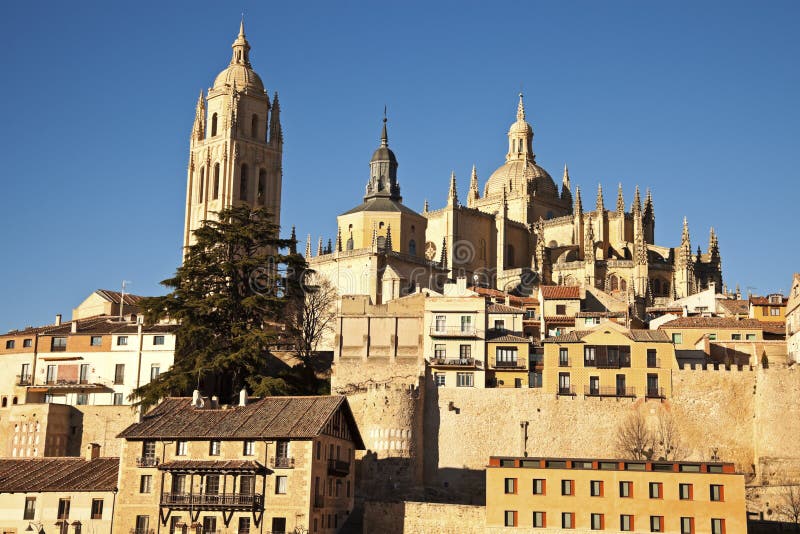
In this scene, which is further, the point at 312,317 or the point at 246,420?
the point at 312,317

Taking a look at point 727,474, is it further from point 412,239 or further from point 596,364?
point 412,239

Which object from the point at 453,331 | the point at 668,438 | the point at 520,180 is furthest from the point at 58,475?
the point at 520,180

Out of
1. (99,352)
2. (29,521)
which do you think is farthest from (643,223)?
(29,521)

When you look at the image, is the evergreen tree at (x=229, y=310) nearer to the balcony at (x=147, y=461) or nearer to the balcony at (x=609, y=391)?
the balcony at (x=147, y=461)

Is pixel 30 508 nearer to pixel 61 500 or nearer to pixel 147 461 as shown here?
pixel 61 500

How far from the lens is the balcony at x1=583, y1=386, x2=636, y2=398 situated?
201 feet

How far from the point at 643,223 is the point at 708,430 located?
50.4 meters

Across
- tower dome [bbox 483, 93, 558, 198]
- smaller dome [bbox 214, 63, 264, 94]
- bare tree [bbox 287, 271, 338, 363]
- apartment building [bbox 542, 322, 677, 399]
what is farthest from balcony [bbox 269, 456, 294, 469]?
tower dome [bbox 483, 93, 558, 198]

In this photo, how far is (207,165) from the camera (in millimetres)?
104938

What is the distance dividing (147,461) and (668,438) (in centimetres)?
2462

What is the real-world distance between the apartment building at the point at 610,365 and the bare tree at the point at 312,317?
52.8ft

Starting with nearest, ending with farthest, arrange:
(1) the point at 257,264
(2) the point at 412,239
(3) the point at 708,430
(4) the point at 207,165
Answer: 1. (3) the point at 708,430
2. (1) the point at 257,264
3. (2) the point at 412,239
4. (4) the point at 207,165

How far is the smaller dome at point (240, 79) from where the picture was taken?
4163 inches

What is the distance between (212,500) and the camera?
165ft
